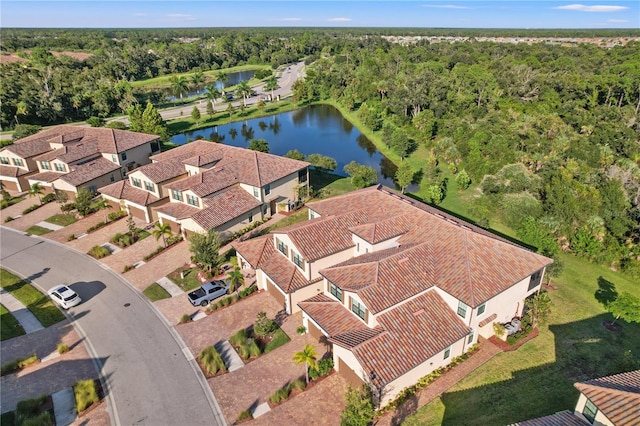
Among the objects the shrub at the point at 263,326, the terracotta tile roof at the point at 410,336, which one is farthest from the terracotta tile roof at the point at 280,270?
the terracotta tile roof at the point at 410,336

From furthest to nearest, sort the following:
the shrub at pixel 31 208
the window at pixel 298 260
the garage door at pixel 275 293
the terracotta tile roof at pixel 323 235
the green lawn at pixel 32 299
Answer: the shrub at pixel 31 208, the garage door at pixel 275 293, the green lawn at pixel 32 299, the window at pixel 298 260, the terracotta tile roof at pixel 323 235

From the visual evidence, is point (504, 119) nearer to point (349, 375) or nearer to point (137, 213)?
point (137, 213)

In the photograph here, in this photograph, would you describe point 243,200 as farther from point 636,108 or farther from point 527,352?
point 636,108

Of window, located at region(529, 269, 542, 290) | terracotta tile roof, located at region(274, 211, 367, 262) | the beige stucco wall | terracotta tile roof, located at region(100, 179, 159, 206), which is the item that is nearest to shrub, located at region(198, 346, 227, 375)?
terracotta tile roof, located at region(274, 211, 367, 262)

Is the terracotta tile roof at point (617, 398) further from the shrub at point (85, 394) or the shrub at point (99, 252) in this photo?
the shrub at point (99, 252)

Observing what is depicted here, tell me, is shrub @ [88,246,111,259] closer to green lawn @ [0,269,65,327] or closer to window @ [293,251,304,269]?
green lawn @ [0,269,65,327]

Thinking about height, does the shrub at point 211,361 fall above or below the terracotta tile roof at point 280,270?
below
